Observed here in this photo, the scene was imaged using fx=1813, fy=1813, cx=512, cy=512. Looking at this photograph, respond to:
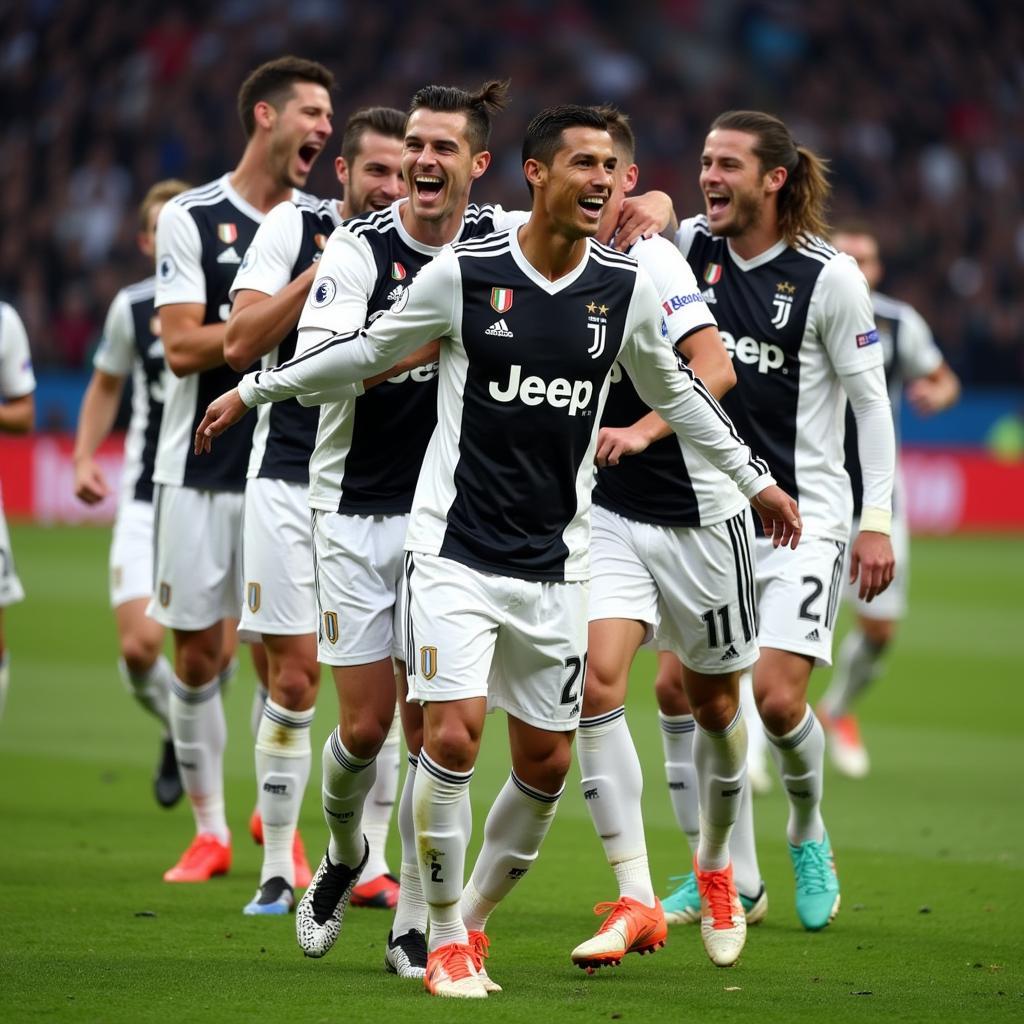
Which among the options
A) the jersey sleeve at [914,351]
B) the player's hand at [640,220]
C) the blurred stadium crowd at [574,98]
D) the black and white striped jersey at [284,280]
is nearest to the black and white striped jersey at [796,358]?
the player's hand at [640,220]

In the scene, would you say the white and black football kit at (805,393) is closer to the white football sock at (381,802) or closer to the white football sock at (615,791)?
the white football sock at (615,791)

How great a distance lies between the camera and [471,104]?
538 cm

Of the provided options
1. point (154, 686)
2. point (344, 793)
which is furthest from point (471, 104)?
point (154, 686)

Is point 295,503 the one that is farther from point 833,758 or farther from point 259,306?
point 833,758

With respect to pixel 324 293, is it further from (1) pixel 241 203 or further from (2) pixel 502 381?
(1) pixel 241 203

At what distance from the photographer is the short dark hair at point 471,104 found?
5.32 m

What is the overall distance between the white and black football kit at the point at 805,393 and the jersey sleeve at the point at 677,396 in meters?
1.04

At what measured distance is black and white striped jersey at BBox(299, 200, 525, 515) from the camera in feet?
17.8

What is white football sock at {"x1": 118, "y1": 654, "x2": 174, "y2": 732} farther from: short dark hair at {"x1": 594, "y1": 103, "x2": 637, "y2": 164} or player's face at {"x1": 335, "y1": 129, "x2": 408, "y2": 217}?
short dark hair at {"x1": 594, "y1": 103, "x2": 637, "y2": 164}

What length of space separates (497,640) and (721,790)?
125cm

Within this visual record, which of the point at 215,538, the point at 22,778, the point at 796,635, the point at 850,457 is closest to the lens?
the point at 796,635

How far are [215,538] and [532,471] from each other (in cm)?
239

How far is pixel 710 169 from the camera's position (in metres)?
6.30

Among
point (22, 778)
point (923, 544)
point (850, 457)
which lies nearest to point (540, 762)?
point (850, 457)
